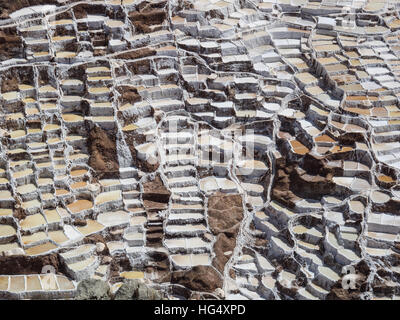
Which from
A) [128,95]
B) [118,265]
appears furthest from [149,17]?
[118,265]

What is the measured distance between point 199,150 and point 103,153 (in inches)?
168

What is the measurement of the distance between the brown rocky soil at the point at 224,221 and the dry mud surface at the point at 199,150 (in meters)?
0.07

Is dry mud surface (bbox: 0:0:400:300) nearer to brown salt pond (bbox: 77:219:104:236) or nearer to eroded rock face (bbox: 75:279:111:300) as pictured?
brown salt pond (bbox: 77:219:104:236)

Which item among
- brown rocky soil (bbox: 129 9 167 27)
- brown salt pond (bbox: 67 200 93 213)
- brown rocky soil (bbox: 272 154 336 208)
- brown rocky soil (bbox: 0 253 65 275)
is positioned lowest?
brown rocky soil (bbox: 0 253 65 275)

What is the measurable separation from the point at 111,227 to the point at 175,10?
13.4 metres

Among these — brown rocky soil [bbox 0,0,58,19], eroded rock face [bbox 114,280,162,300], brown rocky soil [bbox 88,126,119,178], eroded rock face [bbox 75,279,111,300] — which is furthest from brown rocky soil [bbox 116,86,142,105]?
eroded rock face [bbox 114,280,162,300]

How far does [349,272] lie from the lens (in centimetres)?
2531

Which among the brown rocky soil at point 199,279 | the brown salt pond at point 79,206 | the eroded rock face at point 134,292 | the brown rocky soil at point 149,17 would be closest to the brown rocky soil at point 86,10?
the brown rocky soil at point 149,17

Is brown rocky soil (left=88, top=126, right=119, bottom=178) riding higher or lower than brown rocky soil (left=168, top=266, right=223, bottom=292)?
higher

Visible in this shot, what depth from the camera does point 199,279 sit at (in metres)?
25.7

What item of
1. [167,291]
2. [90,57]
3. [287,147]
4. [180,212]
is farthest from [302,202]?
[90,57]

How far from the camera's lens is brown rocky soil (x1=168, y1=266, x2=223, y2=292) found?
25625 mm

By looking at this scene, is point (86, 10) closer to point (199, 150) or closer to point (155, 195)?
point (199, 150)

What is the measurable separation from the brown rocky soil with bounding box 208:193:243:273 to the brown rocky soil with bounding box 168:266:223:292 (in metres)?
0.60
